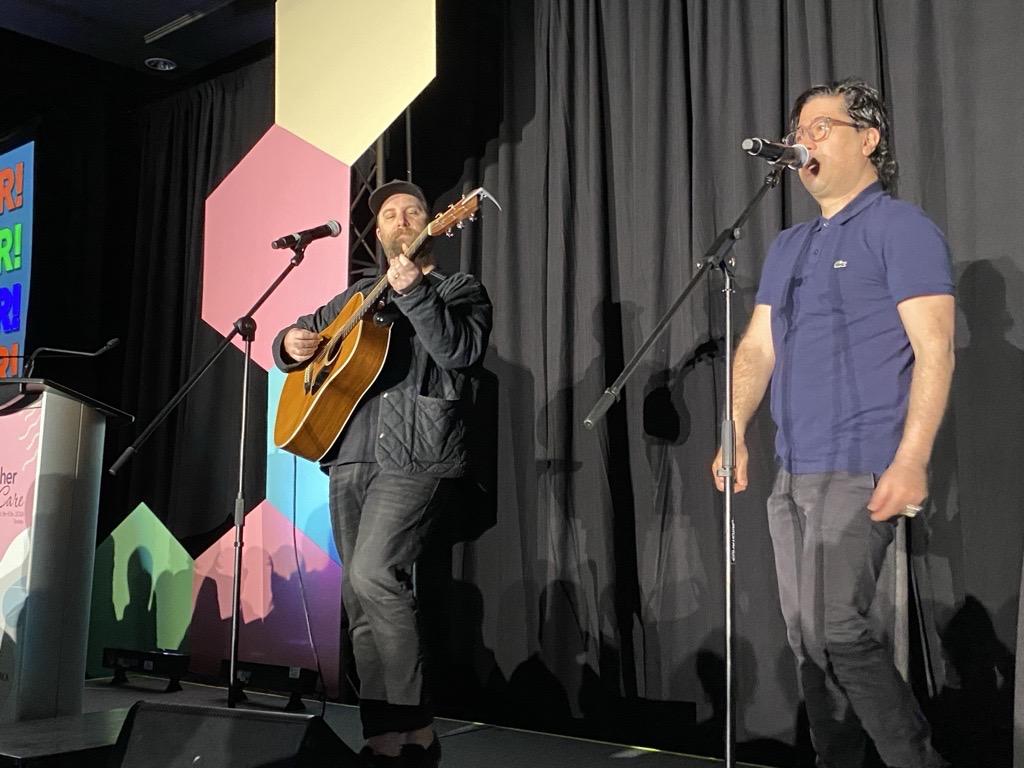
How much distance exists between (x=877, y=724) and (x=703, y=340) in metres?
1.46

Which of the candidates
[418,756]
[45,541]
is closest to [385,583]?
[418,756]

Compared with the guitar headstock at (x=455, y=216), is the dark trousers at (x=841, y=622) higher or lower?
lower

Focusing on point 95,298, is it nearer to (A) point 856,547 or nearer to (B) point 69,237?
(B) point 69,237

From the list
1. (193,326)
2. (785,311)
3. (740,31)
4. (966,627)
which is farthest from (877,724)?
(193,326)

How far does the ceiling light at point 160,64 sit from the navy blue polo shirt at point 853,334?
4011 mm

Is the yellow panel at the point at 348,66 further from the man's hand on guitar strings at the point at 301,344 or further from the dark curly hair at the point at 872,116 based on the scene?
the dark curly hair at the point at 872,116

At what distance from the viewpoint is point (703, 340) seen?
332cm

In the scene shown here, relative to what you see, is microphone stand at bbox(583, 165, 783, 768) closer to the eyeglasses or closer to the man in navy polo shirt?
the man in navy polo shirt

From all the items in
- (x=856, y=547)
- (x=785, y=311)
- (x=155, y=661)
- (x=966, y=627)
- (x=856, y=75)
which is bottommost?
(x=155, y=661)

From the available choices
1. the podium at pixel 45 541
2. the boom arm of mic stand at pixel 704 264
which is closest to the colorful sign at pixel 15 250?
the podium at pixel 45 541

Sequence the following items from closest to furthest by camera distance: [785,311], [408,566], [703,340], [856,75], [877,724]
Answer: [877,724] → [785,311] → [408,566] → [856,75] → [703,340]

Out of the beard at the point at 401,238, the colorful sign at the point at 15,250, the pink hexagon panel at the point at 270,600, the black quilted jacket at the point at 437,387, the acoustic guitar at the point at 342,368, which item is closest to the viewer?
the black quilted jacket at the point at 437,387

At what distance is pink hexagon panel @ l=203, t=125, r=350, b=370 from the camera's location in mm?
4316

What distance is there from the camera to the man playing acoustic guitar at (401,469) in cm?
268
